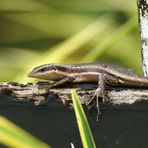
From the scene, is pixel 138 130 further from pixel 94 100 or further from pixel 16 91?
pixel 16 91

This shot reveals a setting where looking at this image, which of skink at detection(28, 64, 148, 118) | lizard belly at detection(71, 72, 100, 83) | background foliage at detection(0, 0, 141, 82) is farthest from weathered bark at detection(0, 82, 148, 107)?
background foliage at detection(0, 0, 141, 82)

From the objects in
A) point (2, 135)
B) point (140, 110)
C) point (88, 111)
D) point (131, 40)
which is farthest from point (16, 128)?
point (131, 40)

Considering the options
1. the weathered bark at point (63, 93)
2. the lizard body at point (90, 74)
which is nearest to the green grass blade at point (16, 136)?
the weathered bark at point (63, 93)

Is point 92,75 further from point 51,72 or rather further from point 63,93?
point 63,93

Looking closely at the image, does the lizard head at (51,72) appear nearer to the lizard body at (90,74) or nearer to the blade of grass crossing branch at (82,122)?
the lizard body at (90,74)

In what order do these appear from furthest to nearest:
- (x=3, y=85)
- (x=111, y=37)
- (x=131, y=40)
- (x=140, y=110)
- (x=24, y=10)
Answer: (x=24, y=10)
(x=131, y=40)
(x=111, y=37)
(x=3, y=85)
(x=140, y=110)

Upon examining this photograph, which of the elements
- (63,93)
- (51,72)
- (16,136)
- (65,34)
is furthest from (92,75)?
(65,34)
